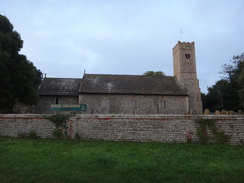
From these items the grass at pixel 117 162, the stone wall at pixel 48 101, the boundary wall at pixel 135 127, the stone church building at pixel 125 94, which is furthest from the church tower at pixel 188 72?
the grass at pixel 117 162

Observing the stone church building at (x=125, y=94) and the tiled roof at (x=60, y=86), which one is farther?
the tiled roof at (x=60, y=86)

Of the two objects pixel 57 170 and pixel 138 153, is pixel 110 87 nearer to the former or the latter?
pixel 138 153

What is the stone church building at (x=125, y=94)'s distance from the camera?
2639cm

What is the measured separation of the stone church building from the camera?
2639 centimetres

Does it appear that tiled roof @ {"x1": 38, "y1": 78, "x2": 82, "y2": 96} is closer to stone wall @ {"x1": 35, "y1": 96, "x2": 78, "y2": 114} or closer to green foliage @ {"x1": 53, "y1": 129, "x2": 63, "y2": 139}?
stone wall @ {"x1": 35, "y1": 96, "x2": 78, "y2": 114}

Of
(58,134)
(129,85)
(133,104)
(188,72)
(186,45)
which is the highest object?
(186,45)

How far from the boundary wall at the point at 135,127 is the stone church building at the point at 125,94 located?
1179 cm

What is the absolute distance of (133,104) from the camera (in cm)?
2691

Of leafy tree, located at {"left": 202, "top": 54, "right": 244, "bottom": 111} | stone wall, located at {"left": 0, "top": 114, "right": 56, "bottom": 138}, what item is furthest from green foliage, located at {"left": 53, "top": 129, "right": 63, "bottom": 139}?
leafy tree, located at {"left": 202, "top": 54, "right": 244, "bottom": 111}

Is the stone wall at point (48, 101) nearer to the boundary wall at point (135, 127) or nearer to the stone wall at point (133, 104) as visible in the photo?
the stone wall at point (133, 104)

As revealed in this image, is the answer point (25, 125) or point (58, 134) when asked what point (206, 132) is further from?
point (25, 125)

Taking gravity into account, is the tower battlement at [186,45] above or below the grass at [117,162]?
above

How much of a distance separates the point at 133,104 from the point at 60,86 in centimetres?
1079

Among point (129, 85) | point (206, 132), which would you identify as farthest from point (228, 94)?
point (206, 132)
